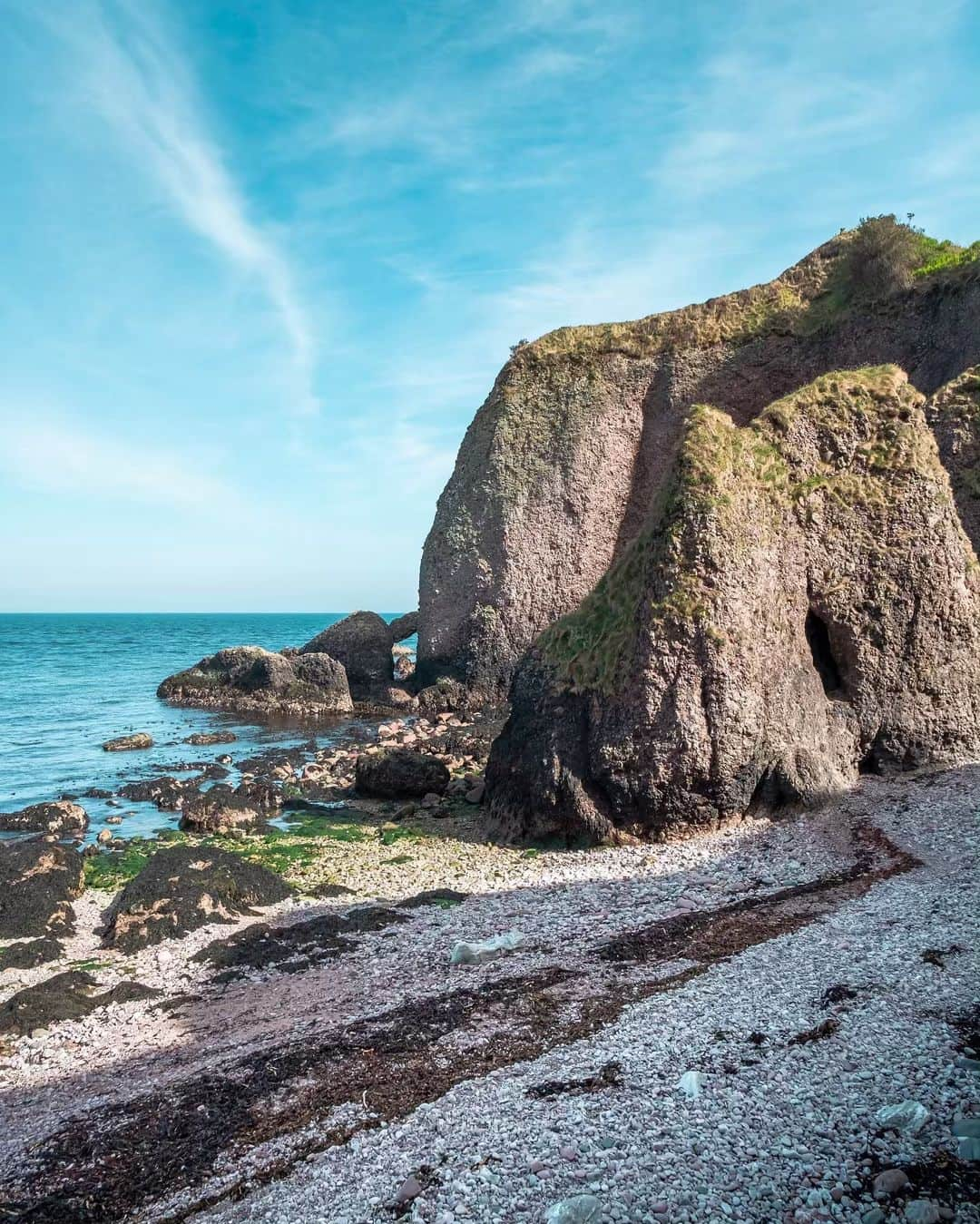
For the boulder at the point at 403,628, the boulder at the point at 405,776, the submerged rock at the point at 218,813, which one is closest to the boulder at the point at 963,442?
the boulder at the point at 405,776

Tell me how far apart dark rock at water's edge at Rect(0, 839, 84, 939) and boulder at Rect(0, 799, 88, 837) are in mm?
3441

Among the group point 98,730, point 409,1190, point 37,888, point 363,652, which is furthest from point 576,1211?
point 363,652

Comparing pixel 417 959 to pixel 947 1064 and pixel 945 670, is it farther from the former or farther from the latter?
pixel 945 670

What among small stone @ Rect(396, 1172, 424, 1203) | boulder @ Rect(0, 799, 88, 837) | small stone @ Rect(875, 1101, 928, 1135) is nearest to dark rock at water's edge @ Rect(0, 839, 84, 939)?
boulder @ Rect(0, 799, 88, 837)

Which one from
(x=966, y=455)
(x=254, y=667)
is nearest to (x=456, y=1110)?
(x=966, y=455)

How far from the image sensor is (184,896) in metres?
13.1

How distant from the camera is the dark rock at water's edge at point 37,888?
13.0 m

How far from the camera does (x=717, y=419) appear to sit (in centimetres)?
1598

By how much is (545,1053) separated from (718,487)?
9.99 meters

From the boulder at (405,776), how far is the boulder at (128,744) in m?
12.4

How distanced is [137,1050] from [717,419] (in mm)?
13045

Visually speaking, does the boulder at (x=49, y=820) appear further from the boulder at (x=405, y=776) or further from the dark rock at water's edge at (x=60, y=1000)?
the dark rock at water's edge at (x=60, y=1000)

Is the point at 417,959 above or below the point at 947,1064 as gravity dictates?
below

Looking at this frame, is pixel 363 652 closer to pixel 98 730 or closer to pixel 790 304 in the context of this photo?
pixel 98 730
